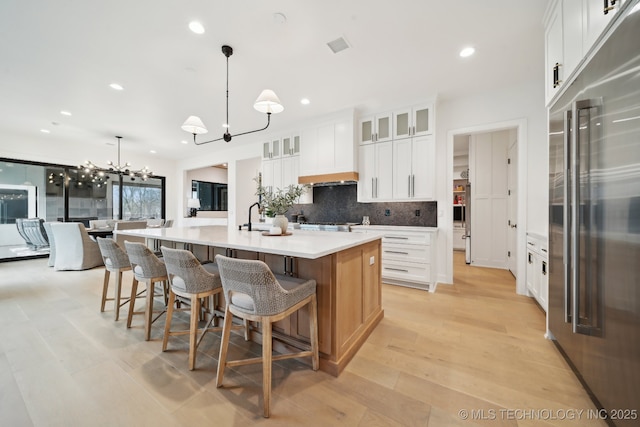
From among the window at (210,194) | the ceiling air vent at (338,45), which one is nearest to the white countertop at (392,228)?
the ceiling air vent at (338,45)

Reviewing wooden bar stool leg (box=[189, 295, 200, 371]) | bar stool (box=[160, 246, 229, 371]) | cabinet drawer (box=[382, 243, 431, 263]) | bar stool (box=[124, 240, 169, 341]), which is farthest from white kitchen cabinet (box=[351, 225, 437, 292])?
bar stool (box=[124, 240, 169, 341])

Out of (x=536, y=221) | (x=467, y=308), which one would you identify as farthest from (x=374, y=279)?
(x=536, y=221)

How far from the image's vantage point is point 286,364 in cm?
176

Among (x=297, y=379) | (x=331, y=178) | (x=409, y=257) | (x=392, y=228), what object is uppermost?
(x=331, y=178)

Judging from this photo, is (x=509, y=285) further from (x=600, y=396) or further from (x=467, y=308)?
(x=600, y=396)

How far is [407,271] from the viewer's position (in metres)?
3.55

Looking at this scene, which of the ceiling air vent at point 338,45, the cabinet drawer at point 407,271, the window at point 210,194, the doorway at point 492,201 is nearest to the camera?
the ceiling air vent at point 338,45

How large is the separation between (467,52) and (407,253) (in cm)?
256

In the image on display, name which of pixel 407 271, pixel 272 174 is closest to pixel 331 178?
pixel 272 174

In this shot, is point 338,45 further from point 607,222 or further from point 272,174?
point 272,174

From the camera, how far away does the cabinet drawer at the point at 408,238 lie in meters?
3.43

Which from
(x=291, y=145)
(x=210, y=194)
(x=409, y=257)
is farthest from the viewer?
(x=210, y=194)

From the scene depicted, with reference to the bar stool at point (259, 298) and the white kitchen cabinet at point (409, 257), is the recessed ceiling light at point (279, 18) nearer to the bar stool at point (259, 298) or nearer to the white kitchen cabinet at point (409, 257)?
the bar stool at point (259, 298)

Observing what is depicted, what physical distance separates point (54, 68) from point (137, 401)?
3857 mm
